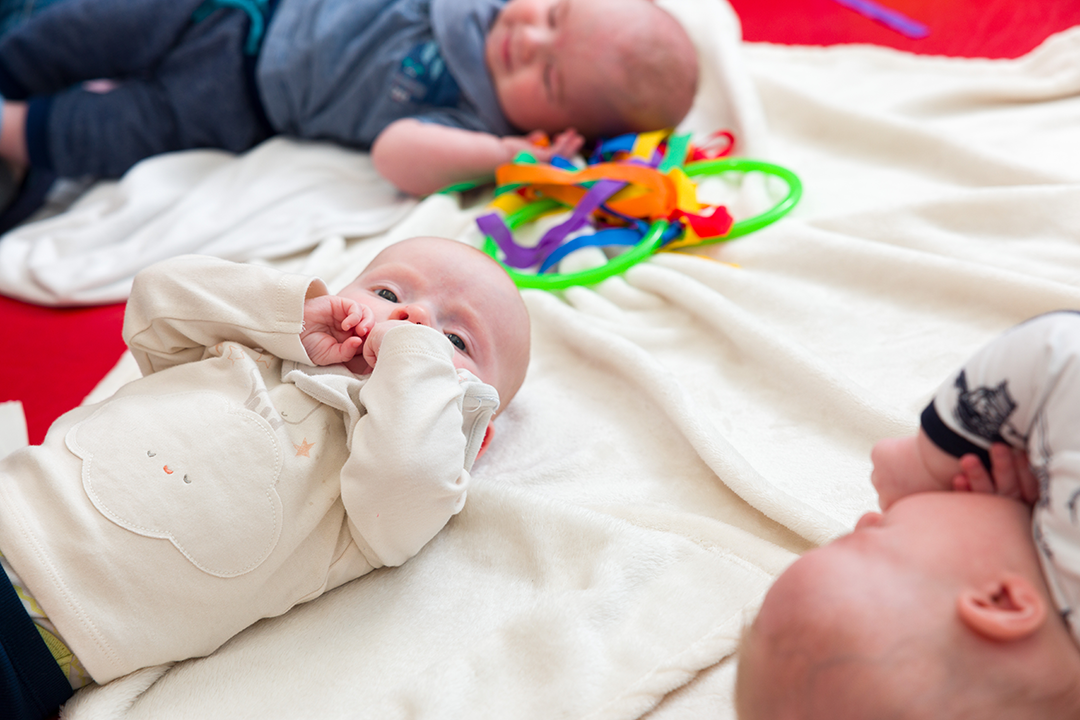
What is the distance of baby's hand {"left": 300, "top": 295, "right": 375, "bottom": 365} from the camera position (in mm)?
938

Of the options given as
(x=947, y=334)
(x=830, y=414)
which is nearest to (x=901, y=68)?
(x=947, y=334)

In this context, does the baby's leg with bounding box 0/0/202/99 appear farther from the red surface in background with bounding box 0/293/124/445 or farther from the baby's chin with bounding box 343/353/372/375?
the baby's chin with bounding box 343/353/372/375

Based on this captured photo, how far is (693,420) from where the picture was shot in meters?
1.06

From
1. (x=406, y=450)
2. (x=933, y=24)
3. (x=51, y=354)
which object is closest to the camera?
(x=406, y=450)

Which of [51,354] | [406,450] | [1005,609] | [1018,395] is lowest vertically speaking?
[51,354]

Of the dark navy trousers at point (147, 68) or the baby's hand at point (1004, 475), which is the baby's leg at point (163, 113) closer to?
the dark navy trousers at point (147, 68)

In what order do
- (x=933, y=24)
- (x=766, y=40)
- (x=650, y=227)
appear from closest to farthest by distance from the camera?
1. (x=650, y=227)
2. (x=933, y=24)
3. (x=766, y=40)

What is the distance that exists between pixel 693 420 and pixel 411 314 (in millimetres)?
388

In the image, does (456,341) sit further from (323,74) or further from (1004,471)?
(323,74)

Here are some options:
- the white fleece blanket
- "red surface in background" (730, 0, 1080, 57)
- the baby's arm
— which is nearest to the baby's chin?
the white fleece blanket

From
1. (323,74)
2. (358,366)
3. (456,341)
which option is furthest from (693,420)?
(323,74)

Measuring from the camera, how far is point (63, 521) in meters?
0.79

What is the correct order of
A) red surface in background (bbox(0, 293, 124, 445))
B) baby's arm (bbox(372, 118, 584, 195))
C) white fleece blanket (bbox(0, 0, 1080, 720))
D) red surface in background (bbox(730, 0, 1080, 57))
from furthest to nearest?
red surface in background (bbox(730, 0, 1080, 57)) → baby's arm (bbox(372, 118, 584, 195)) → red surface in background (bbox(0, 293, 124, 445)) → white fleece blanket (bbox(0, 0, 1080, 720))

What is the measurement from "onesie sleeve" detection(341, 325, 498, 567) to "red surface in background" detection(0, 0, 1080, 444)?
61cm
